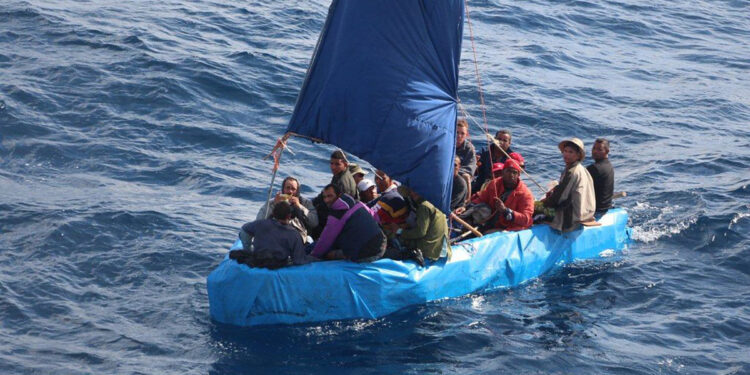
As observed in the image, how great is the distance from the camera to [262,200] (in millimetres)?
17188

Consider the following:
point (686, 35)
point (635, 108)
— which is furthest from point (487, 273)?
point (686, 35)

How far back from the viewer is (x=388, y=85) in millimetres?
13008

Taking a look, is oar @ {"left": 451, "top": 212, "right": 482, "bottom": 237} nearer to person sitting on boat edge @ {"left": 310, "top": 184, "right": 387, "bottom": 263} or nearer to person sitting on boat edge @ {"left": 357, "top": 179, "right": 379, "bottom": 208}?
person sitting on boat edge @ {"left": 357, "top": 179, "right": 379, "bottom": 208}

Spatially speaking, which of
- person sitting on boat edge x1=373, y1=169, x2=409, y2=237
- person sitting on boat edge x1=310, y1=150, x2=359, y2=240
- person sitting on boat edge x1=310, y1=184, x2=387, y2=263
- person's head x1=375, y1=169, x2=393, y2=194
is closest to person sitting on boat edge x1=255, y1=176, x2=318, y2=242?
person sitting on boat edge x1=310, y1=150, x2=359, y2=240

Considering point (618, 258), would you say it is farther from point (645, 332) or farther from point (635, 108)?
point (635, 108)

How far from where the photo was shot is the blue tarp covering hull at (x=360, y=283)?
40.1ft

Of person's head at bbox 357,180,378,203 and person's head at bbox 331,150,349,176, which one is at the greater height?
person's head at bbox 331,150,349,176

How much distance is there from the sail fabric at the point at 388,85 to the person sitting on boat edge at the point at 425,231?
5.6 inches

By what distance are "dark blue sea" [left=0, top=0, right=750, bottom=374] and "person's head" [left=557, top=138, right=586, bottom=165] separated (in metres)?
1.75

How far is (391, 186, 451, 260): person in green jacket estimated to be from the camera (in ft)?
43.0

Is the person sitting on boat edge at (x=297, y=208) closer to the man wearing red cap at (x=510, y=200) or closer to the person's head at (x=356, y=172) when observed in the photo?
the person's head at (x=356, y=172)

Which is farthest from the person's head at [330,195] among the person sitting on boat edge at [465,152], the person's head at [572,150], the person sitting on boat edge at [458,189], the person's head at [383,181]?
the person's head at [572,150]

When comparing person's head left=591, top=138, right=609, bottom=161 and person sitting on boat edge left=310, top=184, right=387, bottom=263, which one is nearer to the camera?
person sitting on boat edge left=310, top=184, right=387, bottom=263

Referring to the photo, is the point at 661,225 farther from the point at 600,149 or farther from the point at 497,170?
the point at 497,170
